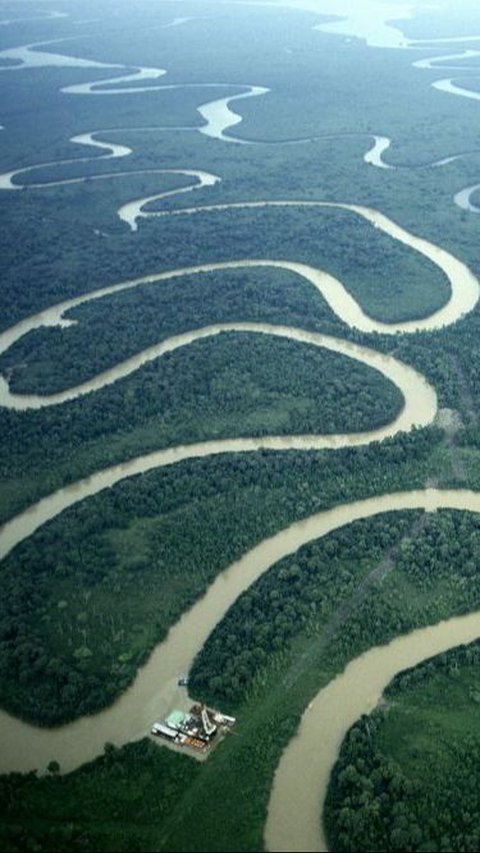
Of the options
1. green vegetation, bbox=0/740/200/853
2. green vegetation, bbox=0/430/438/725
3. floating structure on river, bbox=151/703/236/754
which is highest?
green vegetation, bbox=0/430/438/725

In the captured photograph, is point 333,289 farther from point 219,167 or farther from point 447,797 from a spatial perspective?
point 447,797

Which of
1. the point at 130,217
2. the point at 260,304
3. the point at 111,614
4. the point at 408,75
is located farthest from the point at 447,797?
the point at 408,75

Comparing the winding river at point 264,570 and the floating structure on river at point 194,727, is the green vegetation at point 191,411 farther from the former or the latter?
the floating structure on river at point 194,727

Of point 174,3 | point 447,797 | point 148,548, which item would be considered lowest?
point 447,797

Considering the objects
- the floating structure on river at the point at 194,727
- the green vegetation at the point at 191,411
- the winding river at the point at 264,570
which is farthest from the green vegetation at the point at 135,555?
the green vegetation at the point at 191,411

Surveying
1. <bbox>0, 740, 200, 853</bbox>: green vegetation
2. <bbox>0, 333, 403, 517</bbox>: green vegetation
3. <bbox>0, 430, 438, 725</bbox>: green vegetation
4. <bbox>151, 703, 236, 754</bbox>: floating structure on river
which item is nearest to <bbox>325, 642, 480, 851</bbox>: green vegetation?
<bbox>151, 703, 236, 754</bbox>: floating structure on river

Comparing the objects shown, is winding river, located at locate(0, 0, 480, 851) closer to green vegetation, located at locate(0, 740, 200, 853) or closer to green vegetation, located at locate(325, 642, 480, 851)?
green vegetation, located at locate(325, 642, 480, 851)
